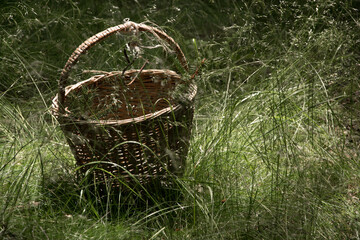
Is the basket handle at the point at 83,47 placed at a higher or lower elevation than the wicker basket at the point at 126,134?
higher

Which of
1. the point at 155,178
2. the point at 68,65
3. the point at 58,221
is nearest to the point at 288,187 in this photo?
the point at 155,178

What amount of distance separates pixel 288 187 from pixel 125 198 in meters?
0.65

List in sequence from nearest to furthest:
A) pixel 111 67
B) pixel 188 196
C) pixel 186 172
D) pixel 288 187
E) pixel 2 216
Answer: pixel 2 216, pixel 288 187, pixel 188 196, pixel 186 172, pixel 111 67

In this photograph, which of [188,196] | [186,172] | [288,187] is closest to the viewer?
[288,187]

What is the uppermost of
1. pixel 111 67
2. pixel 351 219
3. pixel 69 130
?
pixel 111 67

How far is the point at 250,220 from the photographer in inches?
63.6

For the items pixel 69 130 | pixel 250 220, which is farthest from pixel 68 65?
pixel 250 220

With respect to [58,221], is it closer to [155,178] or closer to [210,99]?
[155,178]

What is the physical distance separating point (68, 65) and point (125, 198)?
1.95 feet

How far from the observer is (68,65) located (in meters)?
1.84

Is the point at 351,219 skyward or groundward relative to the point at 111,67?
groundward

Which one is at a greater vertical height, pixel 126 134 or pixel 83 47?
pixel 83 47

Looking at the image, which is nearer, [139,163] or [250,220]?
[250,220]

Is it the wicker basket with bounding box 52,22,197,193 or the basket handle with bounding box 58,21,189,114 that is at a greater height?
the basket handle with bounding box 58,21,189,114
